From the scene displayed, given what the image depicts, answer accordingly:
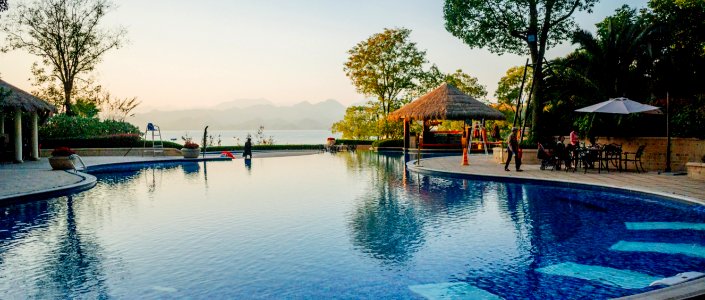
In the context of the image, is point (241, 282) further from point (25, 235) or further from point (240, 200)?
point (240, 200)

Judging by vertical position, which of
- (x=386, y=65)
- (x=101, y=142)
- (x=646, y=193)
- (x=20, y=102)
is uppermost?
(x=386, y=65)

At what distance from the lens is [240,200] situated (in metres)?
11.3

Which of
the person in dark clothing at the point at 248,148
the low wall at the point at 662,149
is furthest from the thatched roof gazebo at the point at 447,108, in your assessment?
the low wall at the point at 662,149

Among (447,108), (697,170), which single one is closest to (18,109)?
(447,108)

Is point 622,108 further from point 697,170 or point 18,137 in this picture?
point 18,137

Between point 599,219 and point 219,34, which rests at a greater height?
point 219,34

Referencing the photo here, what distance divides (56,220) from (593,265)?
343 inches

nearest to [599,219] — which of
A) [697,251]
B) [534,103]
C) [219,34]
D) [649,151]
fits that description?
[697,251]

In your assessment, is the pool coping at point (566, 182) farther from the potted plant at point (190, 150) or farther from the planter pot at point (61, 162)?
the potted plant at point (190, 150)

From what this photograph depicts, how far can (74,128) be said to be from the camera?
29422mm

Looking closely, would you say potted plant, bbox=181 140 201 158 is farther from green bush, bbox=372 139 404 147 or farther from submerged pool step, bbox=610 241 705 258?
submerged pool step, bbox=610 241 705 258

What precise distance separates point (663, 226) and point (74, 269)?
8599mm

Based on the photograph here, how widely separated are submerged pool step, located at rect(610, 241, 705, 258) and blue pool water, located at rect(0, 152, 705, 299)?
1.4 inches

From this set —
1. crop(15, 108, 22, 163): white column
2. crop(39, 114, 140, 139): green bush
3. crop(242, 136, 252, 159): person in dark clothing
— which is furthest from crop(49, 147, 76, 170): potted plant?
crop(39, 114, 140, 139): green bush
